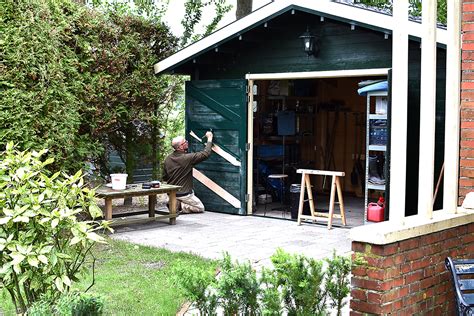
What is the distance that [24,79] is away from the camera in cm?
807

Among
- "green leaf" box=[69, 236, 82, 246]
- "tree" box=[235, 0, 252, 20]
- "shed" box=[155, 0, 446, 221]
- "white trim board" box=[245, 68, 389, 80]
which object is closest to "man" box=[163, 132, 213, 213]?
"shed" box=[155, 0, 446, 221]

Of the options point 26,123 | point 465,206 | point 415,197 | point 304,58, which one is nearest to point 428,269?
point 465,206

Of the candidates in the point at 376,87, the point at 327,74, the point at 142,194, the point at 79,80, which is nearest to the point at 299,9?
the point at 327,74

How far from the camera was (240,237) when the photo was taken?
8.79m

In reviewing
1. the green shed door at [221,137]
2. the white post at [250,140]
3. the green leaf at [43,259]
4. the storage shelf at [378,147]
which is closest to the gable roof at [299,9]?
the green shed door at [221,137]

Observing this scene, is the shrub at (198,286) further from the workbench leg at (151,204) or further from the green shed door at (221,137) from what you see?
the green shed door at (221,137)

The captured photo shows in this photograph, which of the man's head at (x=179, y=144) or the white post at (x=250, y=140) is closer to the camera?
the man's head at (x=179, y=144)

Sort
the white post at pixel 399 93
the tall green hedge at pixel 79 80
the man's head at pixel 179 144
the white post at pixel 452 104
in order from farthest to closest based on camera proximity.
A: the man's head at pixel 179 144, the tall green hedge at pixel 79 80, the white post at pixel 452 104, the white post at pixel 399 93

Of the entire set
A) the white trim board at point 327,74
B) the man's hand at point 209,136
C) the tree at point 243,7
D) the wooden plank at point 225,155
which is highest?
the tree at point 243,7

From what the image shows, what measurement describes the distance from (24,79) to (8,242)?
4.56m

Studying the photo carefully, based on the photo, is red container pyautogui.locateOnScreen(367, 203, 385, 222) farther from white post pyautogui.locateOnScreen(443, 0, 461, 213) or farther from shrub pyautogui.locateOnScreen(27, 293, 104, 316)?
shrub pyautogui.locateOnScreen(27, 293, 104, 316)

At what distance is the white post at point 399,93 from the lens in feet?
13.4

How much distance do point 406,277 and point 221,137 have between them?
276 inches

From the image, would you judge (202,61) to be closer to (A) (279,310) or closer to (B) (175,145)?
(B) (175,145)
